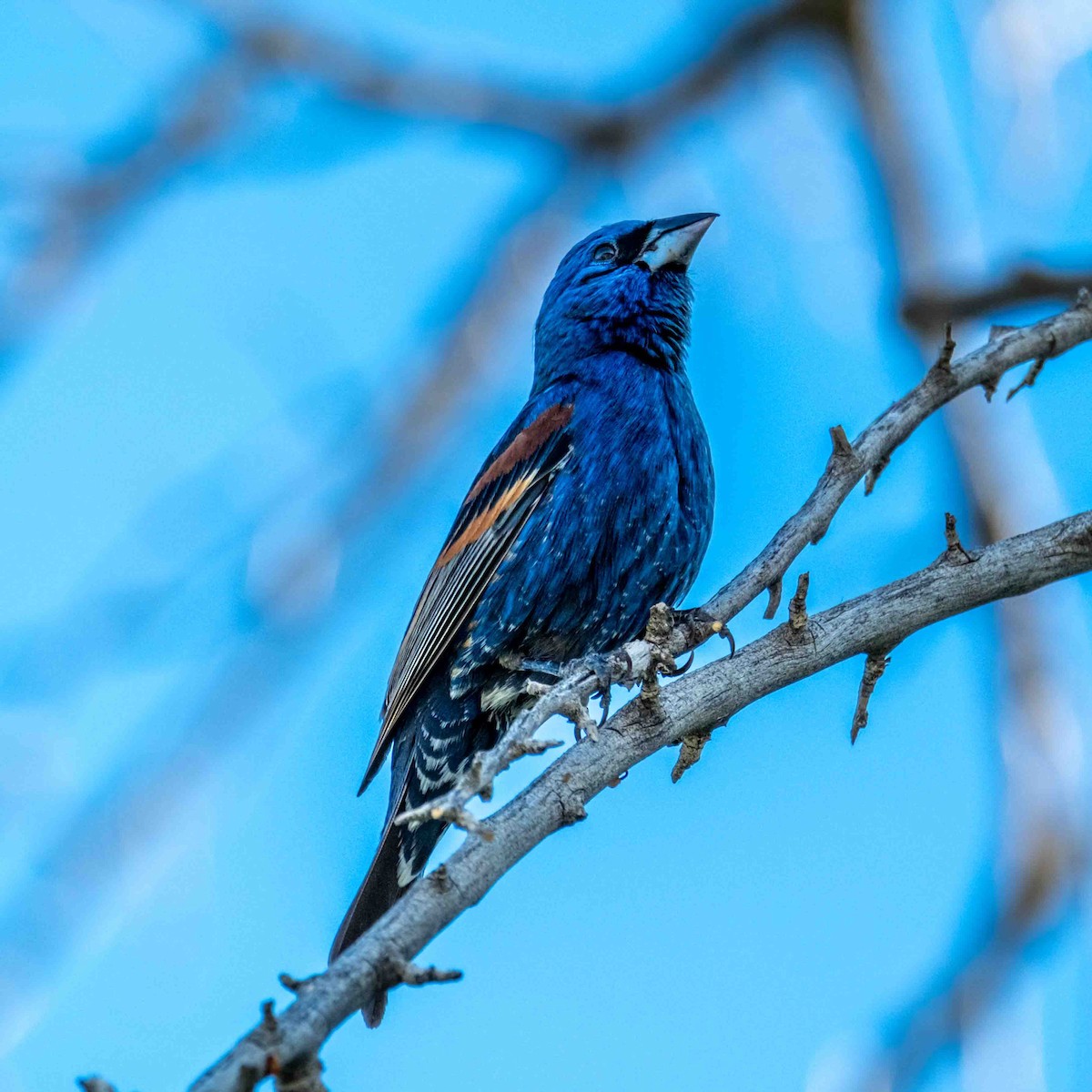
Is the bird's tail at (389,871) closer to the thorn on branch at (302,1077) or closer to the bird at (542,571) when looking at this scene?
the bird at (542,571)

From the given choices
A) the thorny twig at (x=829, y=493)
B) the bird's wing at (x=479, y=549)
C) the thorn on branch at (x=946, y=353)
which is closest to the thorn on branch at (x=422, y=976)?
the thorny twig at (x=829, y=493)

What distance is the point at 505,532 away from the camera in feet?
13.9

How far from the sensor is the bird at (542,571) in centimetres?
412

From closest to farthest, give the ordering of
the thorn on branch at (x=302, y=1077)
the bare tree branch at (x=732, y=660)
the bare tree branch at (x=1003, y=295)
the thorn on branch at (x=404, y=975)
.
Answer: the thorn on branch at (x=302, y=1077) → the thorn on branch at (x=404, y=975) → the bare tree branch at (x=732, y=660) → the bare tree branch at (x=1003, y=295)

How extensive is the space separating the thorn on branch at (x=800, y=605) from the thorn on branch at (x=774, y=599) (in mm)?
211

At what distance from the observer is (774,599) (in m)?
3.00

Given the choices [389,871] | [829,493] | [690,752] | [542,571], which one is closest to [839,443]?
[829,493]

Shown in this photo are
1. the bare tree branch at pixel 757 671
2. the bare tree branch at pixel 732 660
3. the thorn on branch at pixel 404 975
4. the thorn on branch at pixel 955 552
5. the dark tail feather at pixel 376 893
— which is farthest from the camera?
the dark tail feather at pixel 376 893

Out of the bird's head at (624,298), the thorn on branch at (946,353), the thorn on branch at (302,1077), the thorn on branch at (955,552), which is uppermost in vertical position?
the bird's head at (624,298)

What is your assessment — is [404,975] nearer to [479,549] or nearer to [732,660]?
[732,660]

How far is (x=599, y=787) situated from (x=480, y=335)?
3754 mm

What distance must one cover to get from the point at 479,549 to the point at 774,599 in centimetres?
147

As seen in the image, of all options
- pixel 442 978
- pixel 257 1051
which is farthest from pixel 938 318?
pixel 257 1051

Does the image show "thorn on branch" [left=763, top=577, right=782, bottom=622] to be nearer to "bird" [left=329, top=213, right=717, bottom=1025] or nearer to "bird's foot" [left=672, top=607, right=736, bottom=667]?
"bird's foot" [left=672, top=607, right=736, bottom=667]
